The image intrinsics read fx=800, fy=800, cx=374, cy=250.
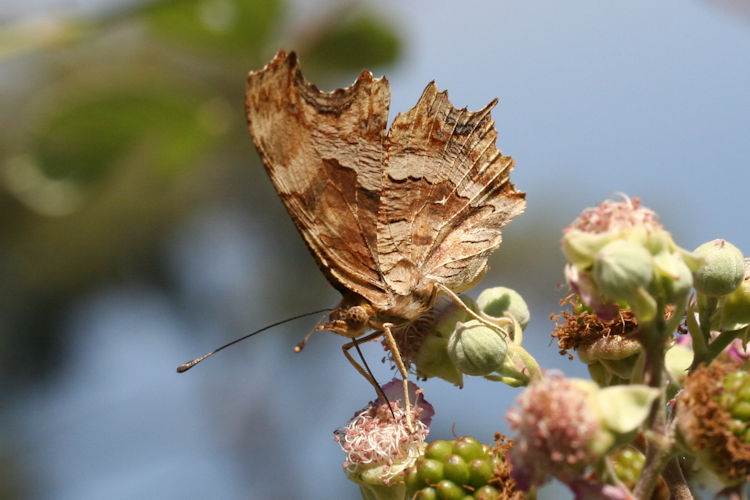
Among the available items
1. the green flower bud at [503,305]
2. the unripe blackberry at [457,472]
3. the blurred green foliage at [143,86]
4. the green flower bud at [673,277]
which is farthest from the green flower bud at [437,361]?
the blurred green foliage at [143,86]

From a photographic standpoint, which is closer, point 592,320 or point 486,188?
point 592,320

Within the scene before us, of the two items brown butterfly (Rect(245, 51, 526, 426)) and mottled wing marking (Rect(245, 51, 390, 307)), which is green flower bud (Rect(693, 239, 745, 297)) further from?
mottled wing marking (Rect(245, 51, 390, 307))

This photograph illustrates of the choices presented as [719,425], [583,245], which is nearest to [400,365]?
[583,245]

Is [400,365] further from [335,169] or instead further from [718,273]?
[718,273]

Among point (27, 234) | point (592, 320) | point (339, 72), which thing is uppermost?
point (339, 72)

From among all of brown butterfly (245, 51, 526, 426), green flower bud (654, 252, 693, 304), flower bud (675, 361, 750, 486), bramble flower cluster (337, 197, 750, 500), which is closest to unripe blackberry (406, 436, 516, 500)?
bramble flower cluster (337, 197, 750, 500)

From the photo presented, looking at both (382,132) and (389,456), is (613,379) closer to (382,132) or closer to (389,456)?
(389,456)

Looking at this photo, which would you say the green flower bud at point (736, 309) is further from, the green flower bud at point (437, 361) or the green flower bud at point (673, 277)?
the green flower bud at point (437, 361)

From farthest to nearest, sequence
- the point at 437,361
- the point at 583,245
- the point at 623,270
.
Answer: the point at 437,361 → the point at 583,245 → the point at 623,270

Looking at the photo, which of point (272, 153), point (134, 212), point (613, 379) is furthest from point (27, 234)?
point (613, 379)
